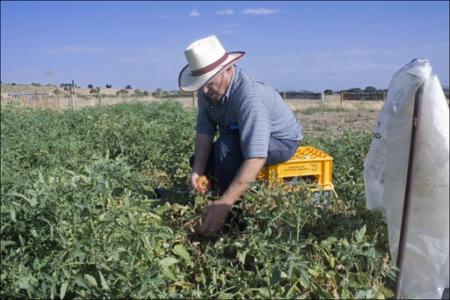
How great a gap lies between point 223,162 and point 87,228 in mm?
940

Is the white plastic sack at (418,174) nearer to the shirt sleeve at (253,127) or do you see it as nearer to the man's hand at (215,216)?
the shirt sleeve at (253,127)

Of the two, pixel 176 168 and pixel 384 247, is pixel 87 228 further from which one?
pixel 176 168

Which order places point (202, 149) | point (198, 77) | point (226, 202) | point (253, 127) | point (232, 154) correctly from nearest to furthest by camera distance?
point (226, 202) < point (253, 127) < point (198, 77) < point (232, 154) < point (202, 149)

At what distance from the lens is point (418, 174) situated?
211 cm

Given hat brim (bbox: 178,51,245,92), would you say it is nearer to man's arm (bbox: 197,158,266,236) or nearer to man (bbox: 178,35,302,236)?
man (bbox: 178,35,302,236)

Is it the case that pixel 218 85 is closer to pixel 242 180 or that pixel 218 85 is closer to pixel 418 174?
pixel 242 180

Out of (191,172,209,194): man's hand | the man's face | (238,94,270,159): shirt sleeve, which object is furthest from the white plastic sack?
(191,172,209,194): man's hand

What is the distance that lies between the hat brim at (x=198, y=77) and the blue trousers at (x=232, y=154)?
36 cm

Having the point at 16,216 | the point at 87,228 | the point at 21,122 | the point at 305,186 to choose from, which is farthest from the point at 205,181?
the point at 21,122

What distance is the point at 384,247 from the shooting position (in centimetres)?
246

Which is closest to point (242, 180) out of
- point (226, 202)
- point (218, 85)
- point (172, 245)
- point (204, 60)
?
point (226, 202)

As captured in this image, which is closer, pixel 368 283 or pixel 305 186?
pixel 368 283

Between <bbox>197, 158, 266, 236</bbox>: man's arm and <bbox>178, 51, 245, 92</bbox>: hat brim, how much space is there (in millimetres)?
502

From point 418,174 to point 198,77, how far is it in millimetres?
1270
